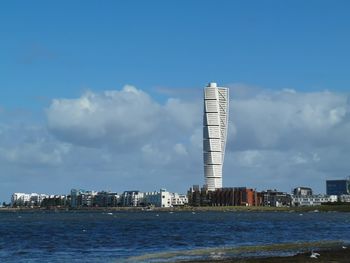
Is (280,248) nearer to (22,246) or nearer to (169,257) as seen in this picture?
(169,257)

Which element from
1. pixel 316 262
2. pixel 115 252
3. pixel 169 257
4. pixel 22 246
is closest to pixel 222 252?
pixel 169 257

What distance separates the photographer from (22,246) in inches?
2768

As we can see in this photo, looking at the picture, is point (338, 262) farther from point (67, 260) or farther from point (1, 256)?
point (1, 256)

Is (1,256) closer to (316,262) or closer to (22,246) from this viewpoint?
(22,246)

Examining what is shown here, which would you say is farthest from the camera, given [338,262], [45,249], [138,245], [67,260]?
[138,245]

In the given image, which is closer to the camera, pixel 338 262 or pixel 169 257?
pixel 338 262

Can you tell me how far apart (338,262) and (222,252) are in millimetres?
14905

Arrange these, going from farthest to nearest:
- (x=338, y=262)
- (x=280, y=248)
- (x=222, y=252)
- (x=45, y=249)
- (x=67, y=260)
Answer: (x=45, y=249) → (x=280, y=248) → (x=222, y=252) → (x=67, y=260) → (x=338, y=262)

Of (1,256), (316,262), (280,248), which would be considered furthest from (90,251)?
(316,262)

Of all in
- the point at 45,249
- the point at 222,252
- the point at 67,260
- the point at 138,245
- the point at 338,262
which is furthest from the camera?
the point at 138,245

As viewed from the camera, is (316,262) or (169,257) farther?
(169,257)

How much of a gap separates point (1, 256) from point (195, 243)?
2205 cm

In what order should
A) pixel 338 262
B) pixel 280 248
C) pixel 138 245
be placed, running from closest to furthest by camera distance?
pixel 338 262
pixel 280 248
pixel 138 245

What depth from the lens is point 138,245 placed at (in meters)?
70.1
